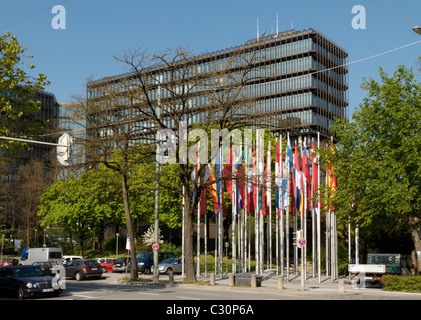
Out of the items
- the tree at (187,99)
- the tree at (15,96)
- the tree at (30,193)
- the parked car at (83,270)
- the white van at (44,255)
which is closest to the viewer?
the tree at (15,96)

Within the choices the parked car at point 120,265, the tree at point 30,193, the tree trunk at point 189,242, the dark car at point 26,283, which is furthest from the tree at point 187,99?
the tree at point 30,193

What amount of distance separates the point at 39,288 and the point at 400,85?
22697 millimetres

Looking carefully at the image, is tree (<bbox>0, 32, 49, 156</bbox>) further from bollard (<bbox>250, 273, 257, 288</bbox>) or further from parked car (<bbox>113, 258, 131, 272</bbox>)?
parked car (<bbox>113, 258, 131, 272</bbox>)

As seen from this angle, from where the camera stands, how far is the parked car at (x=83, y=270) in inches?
1555

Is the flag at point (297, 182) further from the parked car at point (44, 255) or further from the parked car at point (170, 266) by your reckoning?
the parked car at point (44, 255)

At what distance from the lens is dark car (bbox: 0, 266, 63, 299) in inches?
904

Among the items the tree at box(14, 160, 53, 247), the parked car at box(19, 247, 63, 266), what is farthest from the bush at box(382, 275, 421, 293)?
the tree at box(14, 160, 53, 247)

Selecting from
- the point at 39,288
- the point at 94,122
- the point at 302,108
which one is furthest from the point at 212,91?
the point at 302,108

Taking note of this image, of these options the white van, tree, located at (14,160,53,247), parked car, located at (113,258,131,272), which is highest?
tree, located at (14,160,53,247)

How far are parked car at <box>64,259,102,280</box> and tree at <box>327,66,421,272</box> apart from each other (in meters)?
18.2

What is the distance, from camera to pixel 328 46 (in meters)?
115

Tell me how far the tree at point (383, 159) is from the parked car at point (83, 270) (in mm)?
18229

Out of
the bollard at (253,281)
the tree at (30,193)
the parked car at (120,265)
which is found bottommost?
the parked car at (120,265)

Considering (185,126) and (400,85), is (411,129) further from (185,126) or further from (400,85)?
(185,126)
